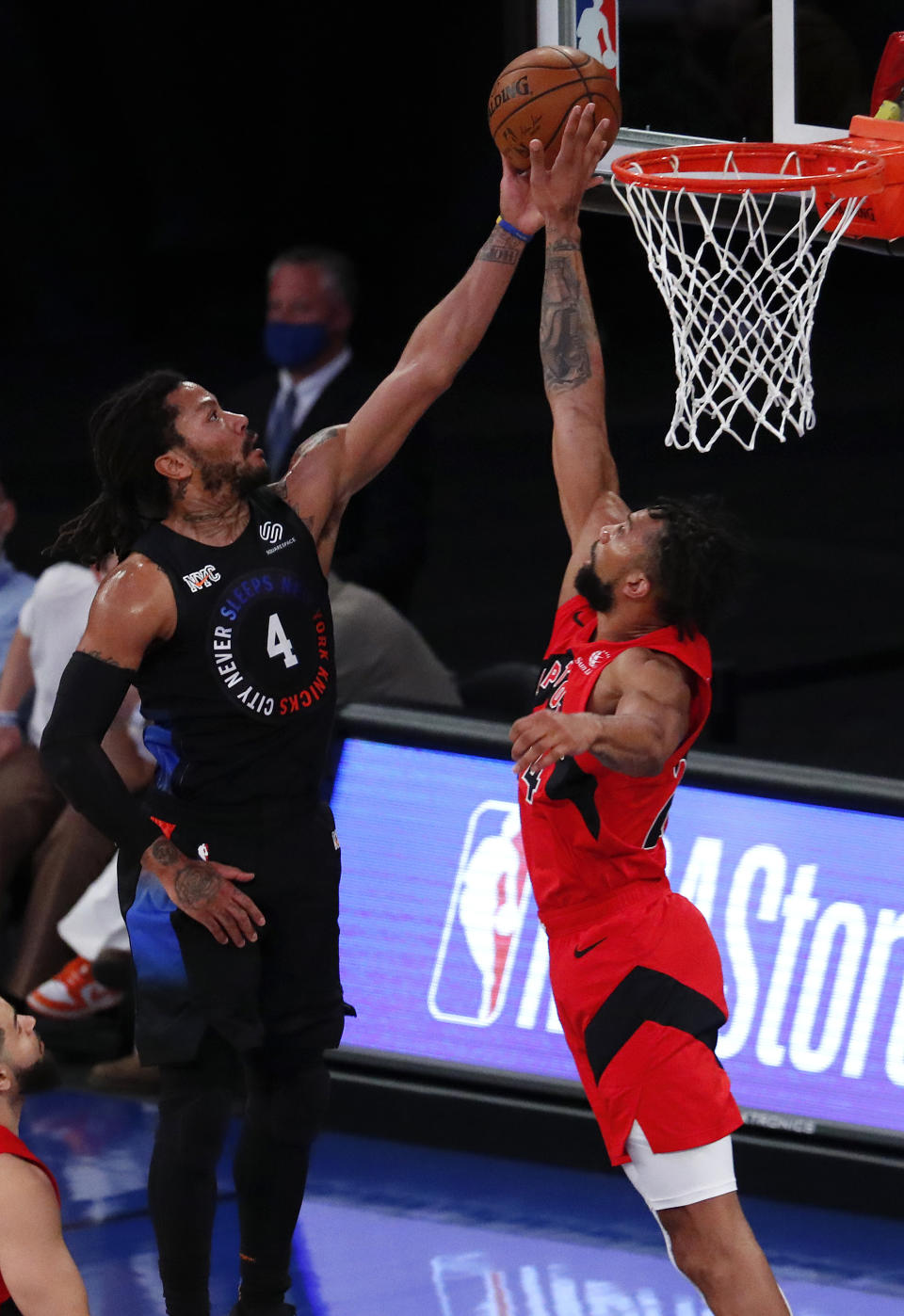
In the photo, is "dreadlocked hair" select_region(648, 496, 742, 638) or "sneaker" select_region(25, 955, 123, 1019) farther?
"sneaker" select_region(25, 955, 123, 1019)

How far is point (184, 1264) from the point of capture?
4.04 meters

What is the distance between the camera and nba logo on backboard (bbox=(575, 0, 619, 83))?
16.1ft

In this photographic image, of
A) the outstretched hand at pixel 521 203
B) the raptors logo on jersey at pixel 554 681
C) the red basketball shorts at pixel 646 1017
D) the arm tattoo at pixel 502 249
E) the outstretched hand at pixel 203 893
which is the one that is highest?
the outstretched hand at pixel 521 203

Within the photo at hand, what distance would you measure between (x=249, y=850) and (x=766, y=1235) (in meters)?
1.85

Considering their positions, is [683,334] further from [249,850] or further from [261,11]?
[261,11]

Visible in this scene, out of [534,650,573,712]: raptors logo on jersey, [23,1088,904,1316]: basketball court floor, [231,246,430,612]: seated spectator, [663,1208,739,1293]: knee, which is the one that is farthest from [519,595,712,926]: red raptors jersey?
[231,246,430,612]: seated spectator

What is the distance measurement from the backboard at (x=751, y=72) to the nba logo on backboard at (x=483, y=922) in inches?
75.9

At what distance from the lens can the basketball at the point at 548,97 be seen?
4.32m

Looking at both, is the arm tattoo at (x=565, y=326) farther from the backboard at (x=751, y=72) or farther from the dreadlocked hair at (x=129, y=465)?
the dreadlocked hair at (x=129, y=465)

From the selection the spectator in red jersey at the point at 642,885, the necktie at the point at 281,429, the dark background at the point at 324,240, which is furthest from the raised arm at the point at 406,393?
the dark background at the point at 324,240

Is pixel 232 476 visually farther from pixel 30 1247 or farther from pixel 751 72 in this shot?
pixel 751 72

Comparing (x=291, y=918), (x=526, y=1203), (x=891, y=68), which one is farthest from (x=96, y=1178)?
(x=891, y=68)

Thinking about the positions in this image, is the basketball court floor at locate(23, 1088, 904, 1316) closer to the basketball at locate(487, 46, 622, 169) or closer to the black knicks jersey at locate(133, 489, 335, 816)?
the black knicks jersey at locate(133, 489, 335, 816)

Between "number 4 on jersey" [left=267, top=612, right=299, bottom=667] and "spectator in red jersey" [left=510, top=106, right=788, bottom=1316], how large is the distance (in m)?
0.55
